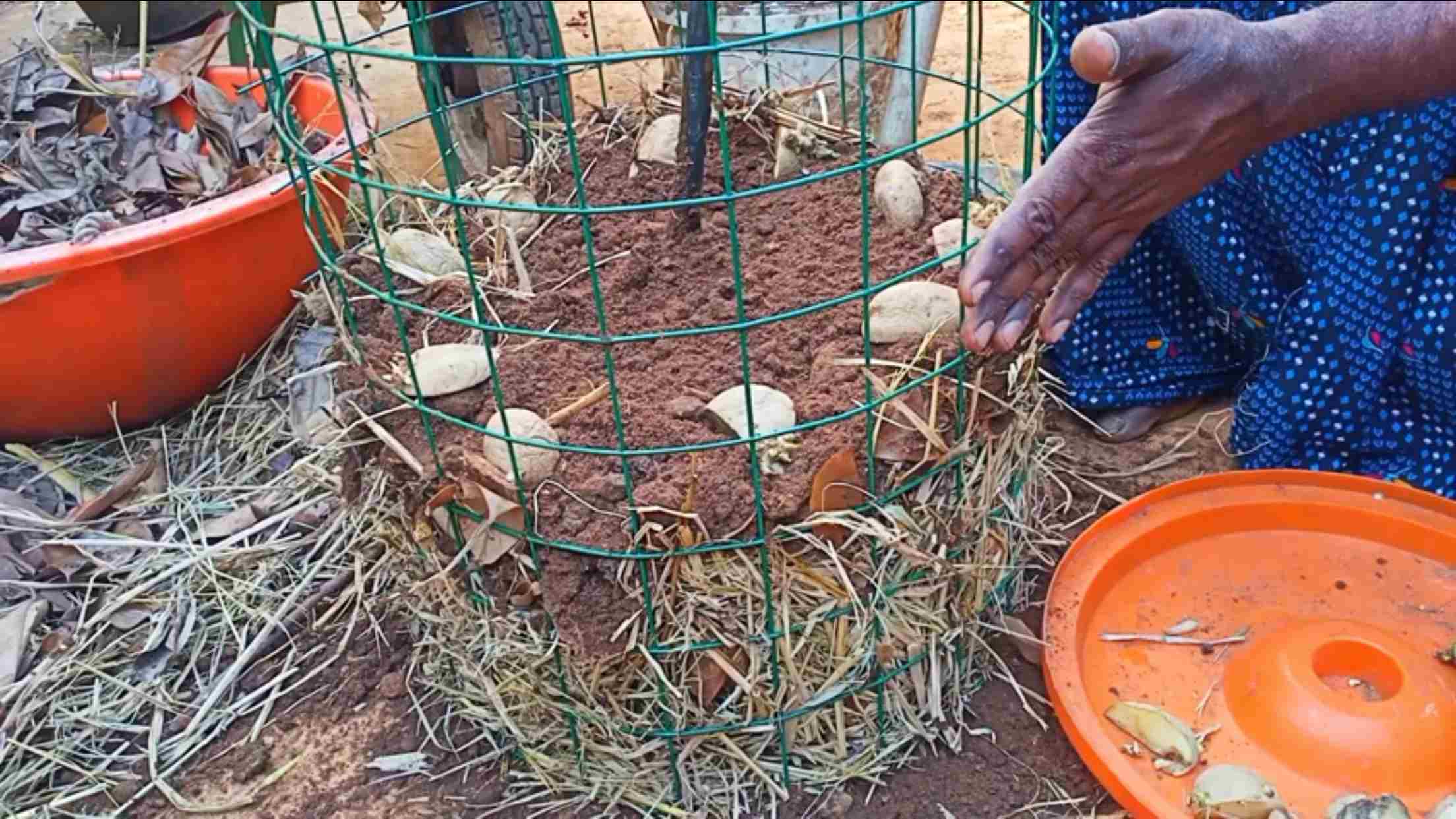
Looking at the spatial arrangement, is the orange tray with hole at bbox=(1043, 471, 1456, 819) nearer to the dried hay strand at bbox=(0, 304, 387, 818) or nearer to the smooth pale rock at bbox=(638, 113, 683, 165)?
the smooth pale rock at bbox=(638, 113, 683, 165)

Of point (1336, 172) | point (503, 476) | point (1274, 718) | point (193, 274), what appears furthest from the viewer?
point (193, 274)

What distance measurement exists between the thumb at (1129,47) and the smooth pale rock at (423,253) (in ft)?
2.29

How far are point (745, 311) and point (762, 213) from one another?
0.20 m

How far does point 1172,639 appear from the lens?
53.4 inches

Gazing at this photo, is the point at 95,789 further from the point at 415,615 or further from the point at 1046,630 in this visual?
the point at 1046,630

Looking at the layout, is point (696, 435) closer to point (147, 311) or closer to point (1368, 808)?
point (1368, 808)

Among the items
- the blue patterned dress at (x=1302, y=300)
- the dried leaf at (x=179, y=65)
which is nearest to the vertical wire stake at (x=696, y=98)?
the blue patterned dress at (x=1302, y=300)

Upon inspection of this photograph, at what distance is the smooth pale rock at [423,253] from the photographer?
1.32 metres

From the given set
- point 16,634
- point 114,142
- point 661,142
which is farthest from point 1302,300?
point 114,142

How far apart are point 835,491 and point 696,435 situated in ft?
0.45

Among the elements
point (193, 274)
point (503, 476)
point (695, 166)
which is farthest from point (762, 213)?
point (193, 274)

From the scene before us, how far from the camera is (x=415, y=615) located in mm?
1303

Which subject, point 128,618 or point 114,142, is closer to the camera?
point 128,618

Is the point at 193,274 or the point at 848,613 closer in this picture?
the point at 848,613
